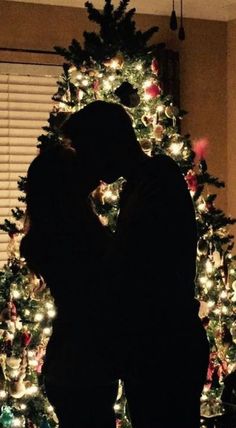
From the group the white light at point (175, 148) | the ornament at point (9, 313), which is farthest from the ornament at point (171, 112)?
the ornament at point (9, 313)

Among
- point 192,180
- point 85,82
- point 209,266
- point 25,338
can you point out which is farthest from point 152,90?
point 25,338

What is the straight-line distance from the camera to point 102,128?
5.61 feet

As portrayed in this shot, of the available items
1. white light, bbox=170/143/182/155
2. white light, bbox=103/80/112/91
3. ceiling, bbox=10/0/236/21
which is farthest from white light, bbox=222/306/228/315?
ceiling, bbox=10/0/236/21

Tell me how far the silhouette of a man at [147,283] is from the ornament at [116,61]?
1.15 metres

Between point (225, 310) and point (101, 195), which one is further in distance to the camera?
point (225, 310)

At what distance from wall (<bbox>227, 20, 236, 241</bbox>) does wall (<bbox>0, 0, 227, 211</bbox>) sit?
0.04 metres

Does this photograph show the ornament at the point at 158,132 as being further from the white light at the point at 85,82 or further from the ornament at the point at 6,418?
the ornament at the point at 6,418

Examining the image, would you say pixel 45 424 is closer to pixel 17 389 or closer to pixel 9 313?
pixel 17 389

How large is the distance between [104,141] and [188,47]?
10.8 ft

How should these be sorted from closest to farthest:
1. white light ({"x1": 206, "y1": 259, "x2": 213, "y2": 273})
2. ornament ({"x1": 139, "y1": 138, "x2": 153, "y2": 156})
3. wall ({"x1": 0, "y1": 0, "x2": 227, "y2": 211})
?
1. ornament ({"x1": 139, "y1": 138, "x2": 153, "y2": 156})
2. white light ({"x1": 206, "y1": 259, "x2": 213, "y2": 273})
3. wall ({"x1": 0, "y1": 0, "x2": 227, "y2": 211})

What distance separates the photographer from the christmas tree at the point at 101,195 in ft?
9.34

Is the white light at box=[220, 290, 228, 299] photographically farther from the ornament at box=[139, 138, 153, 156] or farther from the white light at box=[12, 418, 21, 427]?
the white light at box=[12, 418, 21, 427]

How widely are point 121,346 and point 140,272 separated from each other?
209 mm

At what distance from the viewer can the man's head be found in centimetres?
171
